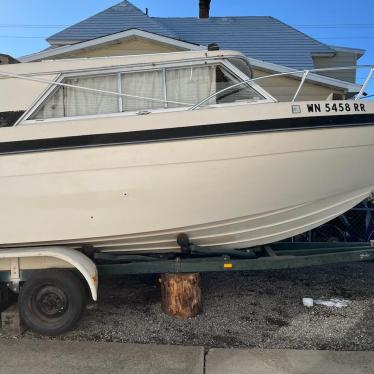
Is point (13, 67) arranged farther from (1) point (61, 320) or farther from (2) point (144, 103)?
(1) point (61, 320)

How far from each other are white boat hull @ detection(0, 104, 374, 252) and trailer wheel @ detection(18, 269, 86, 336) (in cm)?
37

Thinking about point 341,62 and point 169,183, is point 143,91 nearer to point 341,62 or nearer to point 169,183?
point 169,183

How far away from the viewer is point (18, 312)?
465cm

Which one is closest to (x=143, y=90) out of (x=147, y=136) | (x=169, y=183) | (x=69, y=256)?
(x=147, y=136)

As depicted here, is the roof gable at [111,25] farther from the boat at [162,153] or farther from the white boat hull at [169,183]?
the white boat hull at [169,183]

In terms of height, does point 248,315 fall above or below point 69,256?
below

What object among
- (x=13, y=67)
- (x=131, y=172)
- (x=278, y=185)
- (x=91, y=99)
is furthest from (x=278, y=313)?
(x=13, y=67)

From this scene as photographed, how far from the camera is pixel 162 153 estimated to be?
4418 mm

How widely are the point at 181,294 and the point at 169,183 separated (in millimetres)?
1247

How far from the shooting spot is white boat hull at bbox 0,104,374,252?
4430 mm

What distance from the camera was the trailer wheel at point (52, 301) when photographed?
177 inches

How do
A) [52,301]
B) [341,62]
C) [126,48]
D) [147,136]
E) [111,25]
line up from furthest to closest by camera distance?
[341,62] → [111,25] → [126,48] → [52,301] → [147,136]

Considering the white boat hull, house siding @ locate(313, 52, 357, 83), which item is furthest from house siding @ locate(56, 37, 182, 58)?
the white boat hull

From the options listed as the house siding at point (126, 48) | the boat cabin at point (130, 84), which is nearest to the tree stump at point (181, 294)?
the boat cabin at point (130, 84)
